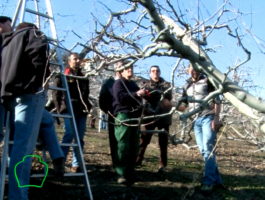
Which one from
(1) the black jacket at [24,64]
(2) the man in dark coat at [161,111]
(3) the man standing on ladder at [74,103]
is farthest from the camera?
(2) the man in dark coat at [161,111]

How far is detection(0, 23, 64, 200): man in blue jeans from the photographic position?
3.96 m

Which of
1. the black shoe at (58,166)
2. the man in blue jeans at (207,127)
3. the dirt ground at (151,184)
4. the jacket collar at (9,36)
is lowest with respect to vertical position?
the dirt ground at (151,184)

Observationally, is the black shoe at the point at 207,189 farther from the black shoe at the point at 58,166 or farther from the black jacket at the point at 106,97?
the black shoe at the point at 58,166

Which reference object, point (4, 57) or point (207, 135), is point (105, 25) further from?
point (207, 135)

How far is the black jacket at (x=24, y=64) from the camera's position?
3.96 metres

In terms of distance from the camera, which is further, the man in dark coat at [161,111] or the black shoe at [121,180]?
the man in dark coat at [161,111]

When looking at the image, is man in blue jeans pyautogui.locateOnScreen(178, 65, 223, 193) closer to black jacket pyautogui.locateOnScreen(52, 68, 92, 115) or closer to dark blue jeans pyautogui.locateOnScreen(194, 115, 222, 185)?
dark blue jeans pyautogui.locateOnScreen(194, 115, 222, 185)

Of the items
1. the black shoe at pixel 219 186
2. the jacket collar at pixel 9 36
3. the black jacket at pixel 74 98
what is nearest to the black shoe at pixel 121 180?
the black jacket at pixel 74 98

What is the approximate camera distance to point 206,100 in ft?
11.2

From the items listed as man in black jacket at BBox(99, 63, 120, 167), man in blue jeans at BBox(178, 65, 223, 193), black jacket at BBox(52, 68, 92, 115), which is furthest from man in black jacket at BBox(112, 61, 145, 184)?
man in blue jeans at BBox(178, 65, 223, 193)

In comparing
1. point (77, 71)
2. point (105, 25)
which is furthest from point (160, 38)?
point (77, 71)

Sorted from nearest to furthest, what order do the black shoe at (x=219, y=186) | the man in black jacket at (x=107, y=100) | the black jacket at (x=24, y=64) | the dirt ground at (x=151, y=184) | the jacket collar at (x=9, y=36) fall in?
1. the black jacket at (x=24, y=64)
2. the jacket collar at (x=9, y=36)
3. the dirt ground at (x=151, y=184)
4. the black shoe at (x=219, y=186)
5. the man in black jacket at (x=107, y=100)

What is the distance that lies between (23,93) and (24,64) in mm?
312

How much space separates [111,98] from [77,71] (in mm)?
992
